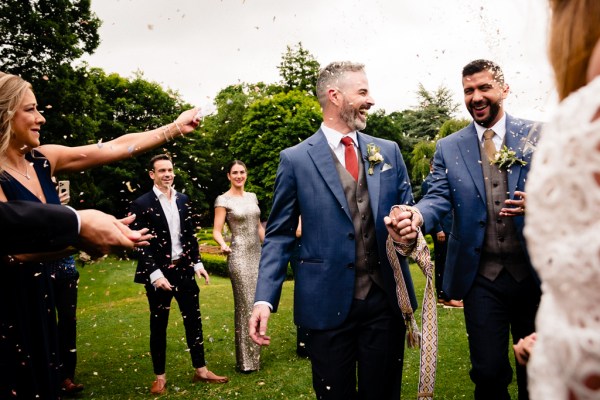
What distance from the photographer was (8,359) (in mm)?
2553

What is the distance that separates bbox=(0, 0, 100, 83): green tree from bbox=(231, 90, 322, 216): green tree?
1532 centimetres

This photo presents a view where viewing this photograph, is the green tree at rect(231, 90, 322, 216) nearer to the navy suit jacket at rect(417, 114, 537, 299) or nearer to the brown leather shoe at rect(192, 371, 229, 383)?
the brown leather shoe at rect(192, 371, 229, 383)

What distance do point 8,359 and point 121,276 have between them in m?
17.5

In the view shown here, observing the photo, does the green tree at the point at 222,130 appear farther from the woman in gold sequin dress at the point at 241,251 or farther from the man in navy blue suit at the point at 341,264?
the man in navy blue suit at the point at 341,264

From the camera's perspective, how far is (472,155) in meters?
4.03

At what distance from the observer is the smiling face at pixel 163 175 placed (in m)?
6.26

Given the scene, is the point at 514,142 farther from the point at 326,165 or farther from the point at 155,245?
the point at 155,245

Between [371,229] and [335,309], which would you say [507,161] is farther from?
[335,309]

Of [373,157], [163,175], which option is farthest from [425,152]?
[373,157]

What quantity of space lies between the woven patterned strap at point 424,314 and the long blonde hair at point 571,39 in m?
1.91

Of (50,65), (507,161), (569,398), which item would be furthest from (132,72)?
(569,398)

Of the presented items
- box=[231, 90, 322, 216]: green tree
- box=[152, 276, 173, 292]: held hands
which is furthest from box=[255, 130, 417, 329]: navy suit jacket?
box=[231, 90, 322, 216]: green tree

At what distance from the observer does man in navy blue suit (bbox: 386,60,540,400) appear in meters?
3.71

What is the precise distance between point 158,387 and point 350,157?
402cm
